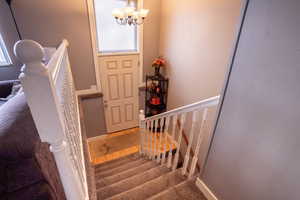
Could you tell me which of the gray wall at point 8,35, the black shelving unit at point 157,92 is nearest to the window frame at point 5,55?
the gray wall at point 8,35

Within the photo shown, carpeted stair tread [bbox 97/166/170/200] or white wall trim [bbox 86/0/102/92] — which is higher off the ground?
white wall trim [bbox 86/0/102/92]

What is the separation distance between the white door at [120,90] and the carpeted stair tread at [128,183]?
6.32ft

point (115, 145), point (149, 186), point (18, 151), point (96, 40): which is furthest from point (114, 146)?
point (18, 151)

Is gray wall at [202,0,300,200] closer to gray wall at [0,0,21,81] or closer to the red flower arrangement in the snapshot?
the red flower arrangement

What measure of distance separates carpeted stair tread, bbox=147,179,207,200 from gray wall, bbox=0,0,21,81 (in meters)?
2.85

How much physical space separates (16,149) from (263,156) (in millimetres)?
1159

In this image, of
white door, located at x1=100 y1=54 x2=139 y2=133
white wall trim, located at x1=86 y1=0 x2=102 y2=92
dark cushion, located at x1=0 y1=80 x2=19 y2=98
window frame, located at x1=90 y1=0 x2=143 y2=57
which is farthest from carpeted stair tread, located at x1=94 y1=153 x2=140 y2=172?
window frame, located at x1=90 y1=0 x2=143 y2=57

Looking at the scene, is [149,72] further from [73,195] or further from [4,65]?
[73,195]

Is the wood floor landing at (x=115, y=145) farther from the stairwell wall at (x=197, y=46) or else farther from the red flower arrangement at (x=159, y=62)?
the red flower arrangement at (x=159, y=62)

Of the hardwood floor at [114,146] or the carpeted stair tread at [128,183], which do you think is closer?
the carpeted stair tread at [128,183]

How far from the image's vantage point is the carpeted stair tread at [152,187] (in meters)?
1.43

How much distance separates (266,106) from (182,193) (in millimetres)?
1100

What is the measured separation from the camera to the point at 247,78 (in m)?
0.87

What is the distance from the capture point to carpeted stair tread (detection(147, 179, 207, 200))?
53.4 inches
